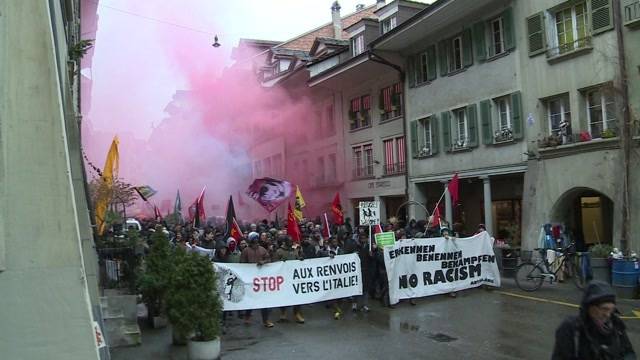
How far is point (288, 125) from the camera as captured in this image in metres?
32.8

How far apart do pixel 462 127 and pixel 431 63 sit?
116 inches

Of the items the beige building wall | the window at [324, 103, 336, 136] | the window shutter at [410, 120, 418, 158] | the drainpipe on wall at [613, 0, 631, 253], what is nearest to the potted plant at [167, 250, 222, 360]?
the beige building wall

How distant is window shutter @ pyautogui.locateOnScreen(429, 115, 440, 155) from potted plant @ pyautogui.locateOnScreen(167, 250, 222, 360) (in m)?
15.0

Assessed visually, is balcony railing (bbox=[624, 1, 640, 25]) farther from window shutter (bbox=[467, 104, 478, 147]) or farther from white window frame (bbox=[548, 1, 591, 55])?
window shutter (bbox=[467, 104, 478, 147])

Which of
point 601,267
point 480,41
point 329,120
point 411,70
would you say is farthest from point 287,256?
point 329,120

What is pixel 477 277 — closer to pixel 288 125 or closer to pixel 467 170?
pixel 467 170

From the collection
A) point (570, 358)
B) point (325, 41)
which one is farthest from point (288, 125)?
point (570, 358)

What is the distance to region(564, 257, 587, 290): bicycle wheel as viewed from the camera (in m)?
12.6

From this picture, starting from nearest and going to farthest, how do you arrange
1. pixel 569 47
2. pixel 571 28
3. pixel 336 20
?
pixel 569 47 < pixel 571 28 < pixel 336 20

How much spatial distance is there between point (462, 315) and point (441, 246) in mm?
2396

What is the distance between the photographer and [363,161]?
2691cm

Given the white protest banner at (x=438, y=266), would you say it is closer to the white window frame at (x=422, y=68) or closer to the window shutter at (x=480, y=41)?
the window shutter at (x=480, y=41)

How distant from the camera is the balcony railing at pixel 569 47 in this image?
15469 mm

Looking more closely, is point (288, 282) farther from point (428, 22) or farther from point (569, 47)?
point (428, 22)
